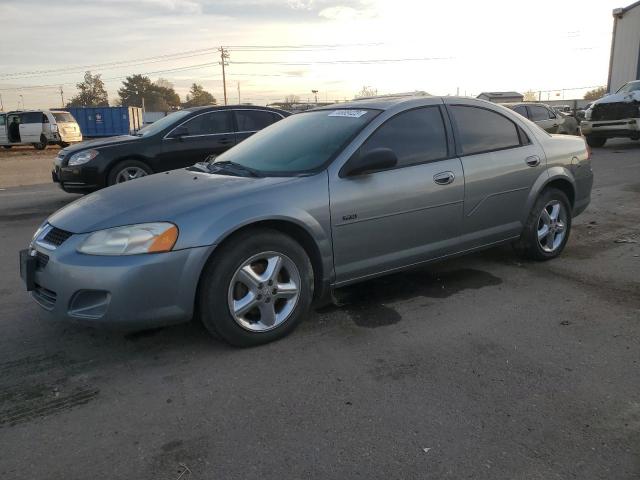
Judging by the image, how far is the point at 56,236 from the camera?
11.3 feet

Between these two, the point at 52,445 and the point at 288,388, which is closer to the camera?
the point at 52,445

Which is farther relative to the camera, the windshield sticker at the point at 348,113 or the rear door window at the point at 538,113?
the rear door window at the point at 538,113

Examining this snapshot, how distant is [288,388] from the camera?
3.01 meters

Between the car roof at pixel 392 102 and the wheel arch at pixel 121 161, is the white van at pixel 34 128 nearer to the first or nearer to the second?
the wheel arch at pixel 121 161

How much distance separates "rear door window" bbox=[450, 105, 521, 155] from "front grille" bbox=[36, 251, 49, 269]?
3.15 m

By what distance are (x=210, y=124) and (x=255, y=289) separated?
6322mm

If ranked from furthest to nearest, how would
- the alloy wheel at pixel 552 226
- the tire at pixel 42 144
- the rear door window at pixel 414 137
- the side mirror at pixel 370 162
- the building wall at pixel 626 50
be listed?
the building wall at pixel 626 50 → the tire at pixel 42 144 → the alloy wheel at pixel 552 226 → the rear door window at pixel 414 137 → the side mirror at pixel 370 162

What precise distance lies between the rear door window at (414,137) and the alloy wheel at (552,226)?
1.42 meters

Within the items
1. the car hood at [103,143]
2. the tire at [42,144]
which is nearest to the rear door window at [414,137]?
the car hood at [103,143]

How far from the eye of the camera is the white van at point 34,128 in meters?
23.9

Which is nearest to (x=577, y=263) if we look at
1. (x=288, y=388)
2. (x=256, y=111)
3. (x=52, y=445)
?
(x=288, y=388)

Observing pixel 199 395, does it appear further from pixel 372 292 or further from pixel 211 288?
pixel 372 292

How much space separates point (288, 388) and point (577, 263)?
11.5 ft

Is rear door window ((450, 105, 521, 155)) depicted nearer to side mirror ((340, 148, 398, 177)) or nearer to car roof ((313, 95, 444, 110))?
car roof ((313, 95, 444, 110))
